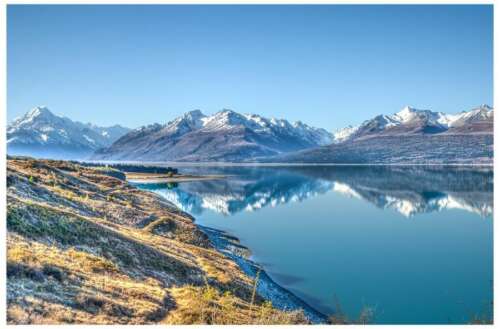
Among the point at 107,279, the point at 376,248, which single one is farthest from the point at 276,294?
the point at 376,248

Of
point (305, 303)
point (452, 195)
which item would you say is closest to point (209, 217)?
point (305, 303)

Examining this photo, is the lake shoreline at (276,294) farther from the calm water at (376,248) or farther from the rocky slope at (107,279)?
the rocky slope at (107,279)

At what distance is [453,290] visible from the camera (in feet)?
123

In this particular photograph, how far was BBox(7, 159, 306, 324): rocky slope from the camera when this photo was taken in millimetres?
18109

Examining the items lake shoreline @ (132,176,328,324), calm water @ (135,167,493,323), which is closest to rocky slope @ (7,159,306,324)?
lake shoreline @ (132,176,328,324)

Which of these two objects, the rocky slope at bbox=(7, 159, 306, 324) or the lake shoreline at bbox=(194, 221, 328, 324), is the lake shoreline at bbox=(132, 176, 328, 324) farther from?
the rocky slope at bbox=(7, 159, 306, 324)

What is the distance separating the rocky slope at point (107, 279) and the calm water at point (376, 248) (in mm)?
10248

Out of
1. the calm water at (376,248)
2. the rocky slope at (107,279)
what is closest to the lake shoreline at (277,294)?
the calm water at (376,248)

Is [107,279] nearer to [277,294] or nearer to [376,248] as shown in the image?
[277,294]

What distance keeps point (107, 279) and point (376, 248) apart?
1599 inches

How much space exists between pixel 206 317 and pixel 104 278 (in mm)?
6257

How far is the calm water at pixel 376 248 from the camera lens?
34969 millimetres

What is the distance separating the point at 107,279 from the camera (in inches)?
878

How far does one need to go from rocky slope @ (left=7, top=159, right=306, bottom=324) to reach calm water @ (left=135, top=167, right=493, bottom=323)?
1025 centimetres
